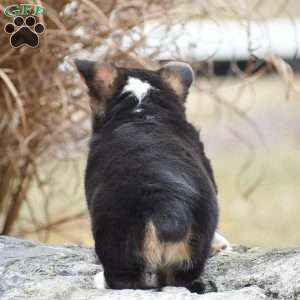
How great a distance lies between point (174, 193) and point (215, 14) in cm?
161

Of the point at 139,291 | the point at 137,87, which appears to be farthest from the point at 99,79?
the point at 139,291

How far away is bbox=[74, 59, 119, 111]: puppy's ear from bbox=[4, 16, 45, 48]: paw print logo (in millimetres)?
519

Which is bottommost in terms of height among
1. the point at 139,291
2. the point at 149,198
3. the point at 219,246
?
the point at 219,246

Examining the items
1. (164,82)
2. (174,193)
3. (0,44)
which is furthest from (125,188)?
(0,44)

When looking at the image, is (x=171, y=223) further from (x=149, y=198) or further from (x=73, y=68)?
(x=73, y=68)

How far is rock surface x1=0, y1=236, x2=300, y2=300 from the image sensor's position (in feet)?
8.40

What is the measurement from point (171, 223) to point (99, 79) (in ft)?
2.35

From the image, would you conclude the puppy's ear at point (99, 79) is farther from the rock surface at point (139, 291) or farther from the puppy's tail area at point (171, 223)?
the puppy's tail area at point (171, 223)

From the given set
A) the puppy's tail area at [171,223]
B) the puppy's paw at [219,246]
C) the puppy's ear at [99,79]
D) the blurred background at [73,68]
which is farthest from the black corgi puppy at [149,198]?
the blurred background at [73,68]

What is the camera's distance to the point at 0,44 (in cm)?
385

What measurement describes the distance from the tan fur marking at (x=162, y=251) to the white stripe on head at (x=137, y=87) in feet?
1.78

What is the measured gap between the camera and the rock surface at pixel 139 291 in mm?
2561

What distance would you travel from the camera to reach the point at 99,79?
120 inches

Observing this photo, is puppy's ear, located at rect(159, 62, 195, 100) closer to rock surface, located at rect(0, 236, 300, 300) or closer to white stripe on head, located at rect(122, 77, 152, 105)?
white stripe on head, located at rect(122, 77, 152, 105)
